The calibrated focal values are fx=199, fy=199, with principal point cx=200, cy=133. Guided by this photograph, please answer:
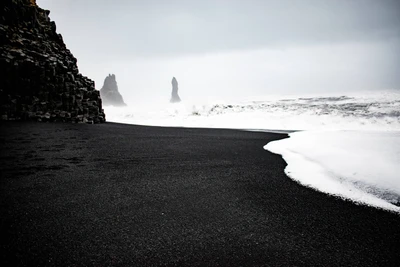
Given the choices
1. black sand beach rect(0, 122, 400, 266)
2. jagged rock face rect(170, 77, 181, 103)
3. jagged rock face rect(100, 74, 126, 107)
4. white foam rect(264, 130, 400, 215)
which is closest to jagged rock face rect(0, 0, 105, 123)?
black sand beach rect(0, 122, 400, 266)

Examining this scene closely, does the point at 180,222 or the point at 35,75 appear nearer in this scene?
the point at 180,222

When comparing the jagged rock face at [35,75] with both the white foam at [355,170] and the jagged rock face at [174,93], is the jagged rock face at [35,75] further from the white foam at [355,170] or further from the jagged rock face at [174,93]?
the jagged rock face at [174,93]

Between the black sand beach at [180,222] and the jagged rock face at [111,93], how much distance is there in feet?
437

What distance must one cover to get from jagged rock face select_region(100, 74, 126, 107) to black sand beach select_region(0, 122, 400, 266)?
437 feet

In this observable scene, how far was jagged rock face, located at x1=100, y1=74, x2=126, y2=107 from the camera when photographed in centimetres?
12512

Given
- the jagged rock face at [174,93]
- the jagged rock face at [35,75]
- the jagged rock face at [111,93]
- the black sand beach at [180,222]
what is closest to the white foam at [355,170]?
the black sand beach at [180,222]

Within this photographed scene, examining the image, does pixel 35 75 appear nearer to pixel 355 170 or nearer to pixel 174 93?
pixel 355 170

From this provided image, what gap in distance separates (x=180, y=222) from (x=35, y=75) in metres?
21.4

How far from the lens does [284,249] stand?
211 cm

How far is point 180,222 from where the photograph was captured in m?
2.59

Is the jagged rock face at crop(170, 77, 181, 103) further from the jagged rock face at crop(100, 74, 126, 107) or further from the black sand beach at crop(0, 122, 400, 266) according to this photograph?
the black sand beach at crop(0, 122, 400, 266)

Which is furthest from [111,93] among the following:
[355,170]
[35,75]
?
[355,170]

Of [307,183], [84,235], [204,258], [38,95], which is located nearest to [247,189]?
[307,183]

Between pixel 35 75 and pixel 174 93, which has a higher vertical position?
pixel 174 93
